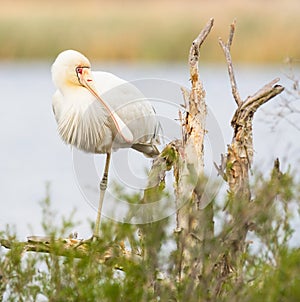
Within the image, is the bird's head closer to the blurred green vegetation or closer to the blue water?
the blue water

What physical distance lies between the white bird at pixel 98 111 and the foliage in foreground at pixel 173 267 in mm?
1948

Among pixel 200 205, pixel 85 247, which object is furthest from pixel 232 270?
pixel 85 247

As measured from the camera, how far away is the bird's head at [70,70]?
5.62 m

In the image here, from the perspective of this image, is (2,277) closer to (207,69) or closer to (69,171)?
(69,171)

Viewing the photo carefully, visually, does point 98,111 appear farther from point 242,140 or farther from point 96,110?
point 242,140

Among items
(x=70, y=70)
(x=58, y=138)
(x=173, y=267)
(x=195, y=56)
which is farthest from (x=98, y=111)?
(x=58, y=138)

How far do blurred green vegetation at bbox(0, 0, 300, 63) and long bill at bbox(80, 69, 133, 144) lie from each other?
11.9 m

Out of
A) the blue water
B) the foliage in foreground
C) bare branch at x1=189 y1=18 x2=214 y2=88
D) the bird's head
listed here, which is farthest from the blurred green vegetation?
the foliage in foreground

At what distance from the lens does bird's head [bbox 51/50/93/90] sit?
5617 mm

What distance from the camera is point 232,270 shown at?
3.82 metres

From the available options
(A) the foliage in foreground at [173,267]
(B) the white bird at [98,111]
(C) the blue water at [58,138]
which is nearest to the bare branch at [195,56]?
(C) the blue water at [58,138]

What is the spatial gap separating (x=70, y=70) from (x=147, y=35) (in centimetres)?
1505

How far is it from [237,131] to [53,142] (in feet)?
35.1

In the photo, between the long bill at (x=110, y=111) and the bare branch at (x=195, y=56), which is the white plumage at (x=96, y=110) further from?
the bare branch at (x=195, y=56)
